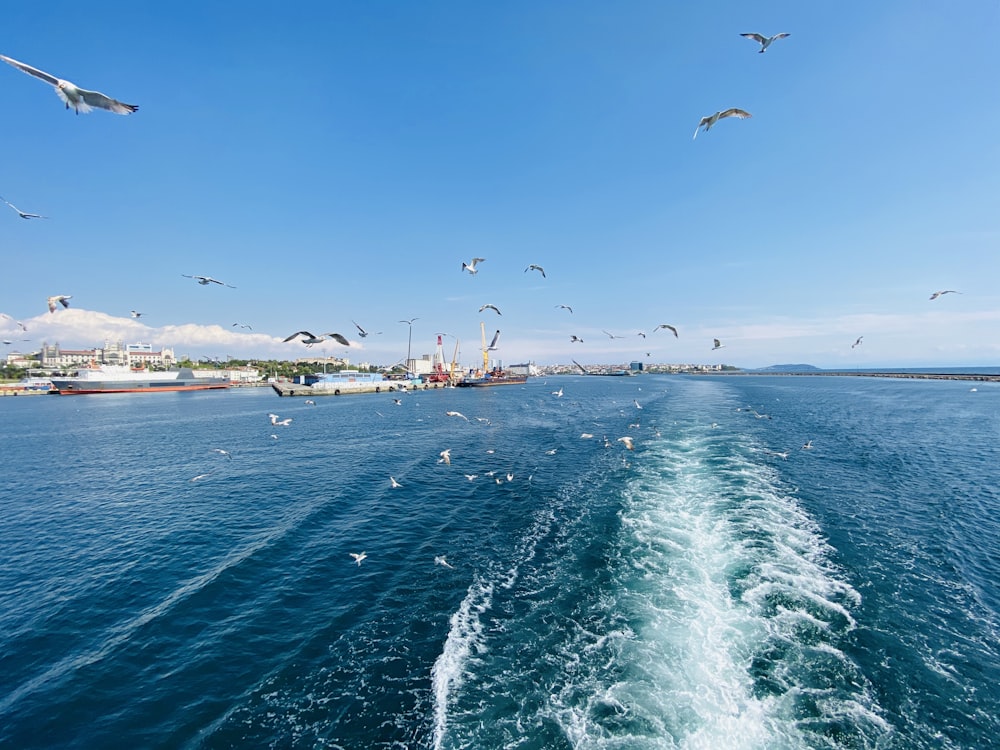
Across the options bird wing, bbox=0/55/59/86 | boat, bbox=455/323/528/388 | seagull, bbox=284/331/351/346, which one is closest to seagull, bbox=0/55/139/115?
bird wing, bbox=0/55/59/86

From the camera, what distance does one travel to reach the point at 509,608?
1218 cm

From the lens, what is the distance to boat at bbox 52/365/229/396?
11100 cm

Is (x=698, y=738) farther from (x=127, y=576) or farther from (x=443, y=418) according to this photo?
(x=443, y=418)

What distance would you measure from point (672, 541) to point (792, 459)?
20.4 m

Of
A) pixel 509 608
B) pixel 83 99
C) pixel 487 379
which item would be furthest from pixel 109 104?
pixel 487 379

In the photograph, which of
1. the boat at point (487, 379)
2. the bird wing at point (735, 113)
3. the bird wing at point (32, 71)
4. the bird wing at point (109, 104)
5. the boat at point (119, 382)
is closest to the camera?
the bird wing at point (32, 71)

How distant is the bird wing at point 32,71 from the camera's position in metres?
8.26

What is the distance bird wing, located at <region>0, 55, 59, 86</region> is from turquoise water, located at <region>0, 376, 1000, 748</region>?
14347 mm

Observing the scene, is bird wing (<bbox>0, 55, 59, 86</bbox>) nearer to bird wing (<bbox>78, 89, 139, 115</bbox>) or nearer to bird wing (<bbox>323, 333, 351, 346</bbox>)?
bird wing (<bbox>78, 89, 139, 115</bbox>)

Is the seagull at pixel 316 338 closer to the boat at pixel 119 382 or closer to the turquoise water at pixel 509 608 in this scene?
the turquoise water at pixel 509 608

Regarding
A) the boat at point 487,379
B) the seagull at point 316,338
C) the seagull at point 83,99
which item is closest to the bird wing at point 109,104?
the seagull at point 83,99

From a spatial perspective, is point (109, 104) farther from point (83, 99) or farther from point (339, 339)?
point (339, 339)

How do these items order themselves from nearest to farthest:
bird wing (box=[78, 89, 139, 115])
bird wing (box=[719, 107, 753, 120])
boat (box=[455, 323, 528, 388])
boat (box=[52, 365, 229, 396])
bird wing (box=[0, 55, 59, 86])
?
1. bird wing (box=[0, 55, 59, 86])
2. bird wing (box=[78, 89, 139, 115])
3. bird wing (box=[719, 107, 753, 120])
4. boat (box=[52, 365, 229, 396])
5. boat (box=[455, 323, 528, 388])

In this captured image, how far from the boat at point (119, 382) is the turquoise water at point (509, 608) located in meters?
120
